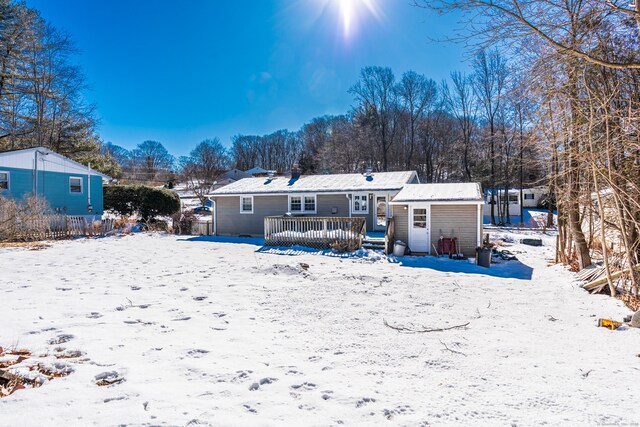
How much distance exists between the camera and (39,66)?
2244cm

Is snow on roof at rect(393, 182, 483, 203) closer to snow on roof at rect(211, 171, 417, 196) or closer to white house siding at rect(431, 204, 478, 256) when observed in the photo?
white house siding at rect(431, 204, 478, 256)

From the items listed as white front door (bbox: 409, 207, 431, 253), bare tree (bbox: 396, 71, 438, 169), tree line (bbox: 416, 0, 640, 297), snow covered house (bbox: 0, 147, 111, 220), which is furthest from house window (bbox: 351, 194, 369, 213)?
bare tree (bbox: 396, 71, 438, 169)

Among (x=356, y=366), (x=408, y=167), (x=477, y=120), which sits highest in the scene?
(x=477, y=120)

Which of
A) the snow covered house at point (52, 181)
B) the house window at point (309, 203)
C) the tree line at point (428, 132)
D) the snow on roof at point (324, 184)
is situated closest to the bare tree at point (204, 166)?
the tree line at point (428, 132)

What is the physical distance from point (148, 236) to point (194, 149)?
4761 centimetres

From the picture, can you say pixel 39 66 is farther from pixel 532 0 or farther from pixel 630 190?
pixel 630 190

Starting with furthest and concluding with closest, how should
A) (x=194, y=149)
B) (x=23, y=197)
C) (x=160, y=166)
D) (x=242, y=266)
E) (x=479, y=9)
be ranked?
1. (x=160, y=166)
2. (x=194, y=149)
3. (x=23, y=197)
4. (x=242, y=266)
5. (x=479, y=9)

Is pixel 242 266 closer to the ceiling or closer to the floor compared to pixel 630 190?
closer to the floor

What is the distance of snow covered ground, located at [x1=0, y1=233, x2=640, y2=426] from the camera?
Result: 2568 millimetres

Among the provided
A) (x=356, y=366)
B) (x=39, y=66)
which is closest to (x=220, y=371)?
(x=356, y=366)

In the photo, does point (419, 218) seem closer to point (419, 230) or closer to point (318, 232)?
point (419, 230)

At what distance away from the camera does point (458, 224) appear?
1204 centimetres

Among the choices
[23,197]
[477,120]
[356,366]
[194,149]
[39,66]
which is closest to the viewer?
[356,366]

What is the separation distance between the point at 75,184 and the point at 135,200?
139 inches
